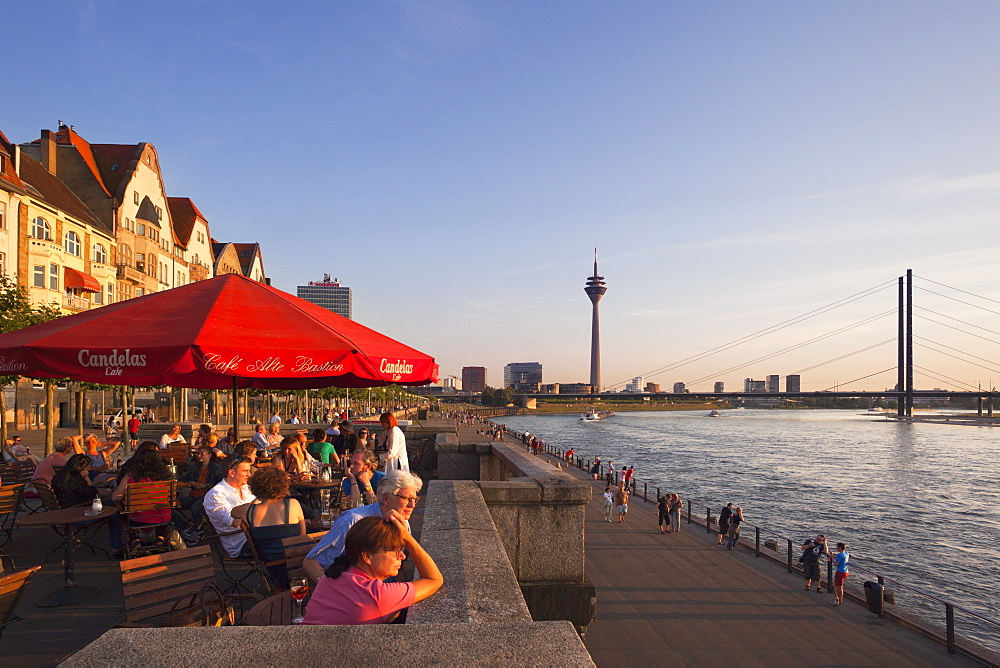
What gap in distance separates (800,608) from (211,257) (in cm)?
5504

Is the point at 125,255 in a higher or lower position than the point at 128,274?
higher

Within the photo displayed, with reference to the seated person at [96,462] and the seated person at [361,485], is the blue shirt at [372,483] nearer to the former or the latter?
the seated person at [361,485]

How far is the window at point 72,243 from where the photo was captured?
33575mm

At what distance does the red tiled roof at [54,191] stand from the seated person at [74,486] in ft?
103

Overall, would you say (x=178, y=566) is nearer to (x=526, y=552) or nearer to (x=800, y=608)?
(x=526, y=552)

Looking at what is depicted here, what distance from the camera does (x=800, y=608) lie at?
16141mm

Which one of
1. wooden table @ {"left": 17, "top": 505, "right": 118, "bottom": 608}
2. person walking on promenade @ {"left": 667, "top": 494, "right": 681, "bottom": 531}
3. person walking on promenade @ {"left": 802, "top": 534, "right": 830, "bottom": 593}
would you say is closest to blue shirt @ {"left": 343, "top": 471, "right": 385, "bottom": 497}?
wooden table @ {"left": 17, "top": 505, "right": 118, "bottom": 608}

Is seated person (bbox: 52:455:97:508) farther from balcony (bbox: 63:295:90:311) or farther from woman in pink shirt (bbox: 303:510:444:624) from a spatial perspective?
balcony (bbox: 63:295:90:311)

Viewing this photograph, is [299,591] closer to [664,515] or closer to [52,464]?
[52,464]

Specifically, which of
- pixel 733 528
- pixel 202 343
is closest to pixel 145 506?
pixel 202 343

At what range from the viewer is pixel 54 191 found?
117 feet

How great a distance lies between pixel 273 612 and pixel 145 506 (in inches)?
135

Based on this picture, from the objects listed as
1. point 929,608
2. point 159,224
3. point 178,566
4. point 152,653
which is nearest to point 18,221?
point 159,224

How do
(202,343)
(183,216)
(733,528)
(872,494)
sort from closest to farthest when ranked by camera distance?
(202,343), (733,528), (872,494), (183,216)
